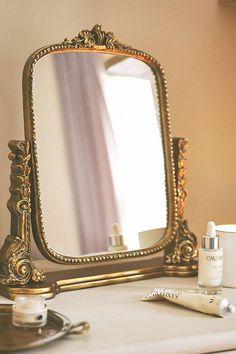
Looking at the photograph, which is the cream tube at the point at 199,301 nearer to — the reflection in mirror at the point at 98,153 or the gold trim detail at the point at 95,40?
the reflection in mirror at the point at 98,153

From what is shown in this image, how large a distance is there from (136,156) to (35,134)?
0.22 metres

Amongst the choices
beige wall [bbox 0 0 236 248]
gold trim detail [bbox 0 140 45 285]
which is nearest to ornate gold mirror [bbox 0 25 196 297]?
gold trim detail [bbox 0 140 45 285]

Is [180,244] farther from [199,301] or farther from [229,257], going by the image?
[199,301]

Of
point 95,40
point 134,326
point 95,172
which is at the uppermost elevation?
point 95,40

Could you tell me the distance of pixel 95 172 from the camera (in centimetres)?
120

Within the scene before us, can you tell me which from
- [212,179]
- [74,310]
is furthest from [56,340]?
[212,179]

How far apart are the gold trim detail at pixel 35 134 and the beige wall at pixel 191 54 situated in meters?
0.12

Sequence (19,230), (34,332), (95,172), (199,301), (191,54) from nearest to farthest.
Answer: (34,332) → (199,301) → (19,230) → (95,172) → (191,54)

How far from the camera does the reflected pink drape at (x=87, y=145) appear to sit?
1178 millimetres

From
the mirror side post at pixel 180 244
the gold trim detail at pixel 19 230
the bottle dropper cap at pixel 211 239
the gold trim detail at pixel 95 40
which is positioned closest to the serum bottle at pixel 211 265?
the bottle dropper cap at pixel 211 239

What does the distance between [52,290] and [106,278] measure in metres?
0.13

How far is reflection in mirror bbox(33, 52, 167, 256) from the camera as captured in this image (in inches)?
45.6

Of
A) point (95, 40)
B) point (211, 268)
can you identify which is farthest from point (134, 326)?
point (95, 40)

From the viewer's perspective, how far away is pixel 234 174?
1.51 meters
